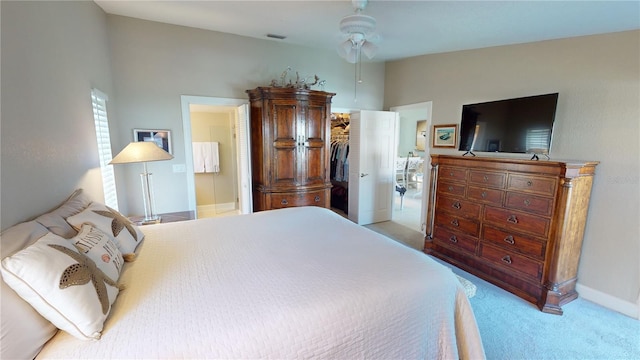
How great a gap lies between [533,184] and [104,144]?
161 inches

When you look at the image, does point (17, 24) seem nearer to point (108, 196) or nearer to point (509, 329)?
point (108, 196)

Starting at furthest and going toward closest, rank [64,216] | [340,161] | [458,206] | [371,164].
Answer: [340,161] → [371,164] → [458,206] → [64,216]

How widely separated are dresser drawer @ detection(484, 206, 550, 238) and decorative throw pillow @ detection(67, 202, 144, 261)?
3.12 meters

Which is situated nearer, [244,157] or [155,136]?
[155,136]

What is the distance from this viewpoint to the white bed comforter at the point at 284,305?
1.00 meters

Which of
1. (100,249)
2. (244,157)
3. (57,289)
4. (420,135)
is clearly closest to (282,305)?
(57,289)

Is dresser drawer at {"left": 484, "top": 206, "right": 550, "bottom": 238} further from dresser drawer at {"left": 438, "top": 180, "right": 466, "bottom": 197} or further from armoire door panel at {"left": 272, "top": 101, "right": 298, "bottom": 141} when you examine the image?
armoire door panel at {"left": 272, "top": 101, "right": 298, "bottom": 141}

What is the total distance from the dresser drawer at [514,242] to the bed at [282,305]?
1602 mm

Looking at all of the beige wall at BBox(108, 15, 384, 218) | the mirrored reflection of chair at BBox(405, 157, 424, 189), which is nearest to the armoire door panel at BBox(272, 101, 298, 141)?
the beige wall at BBox(108, 15, 384, 218)

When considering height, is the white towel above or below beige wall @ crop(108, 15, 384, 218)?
below

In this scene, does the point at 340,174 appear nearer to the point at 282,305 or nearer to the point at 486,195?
the point at 486,195

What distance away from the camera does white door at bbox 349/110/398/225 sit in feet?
14.9

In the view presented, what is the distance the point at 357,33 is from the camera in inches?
87.4

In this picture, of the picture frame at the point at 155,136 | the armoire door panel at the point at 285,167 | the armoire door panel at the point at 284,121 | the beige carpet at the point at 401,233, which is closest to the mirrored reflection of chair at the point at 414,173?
the beige carpet at the point at 401,233
